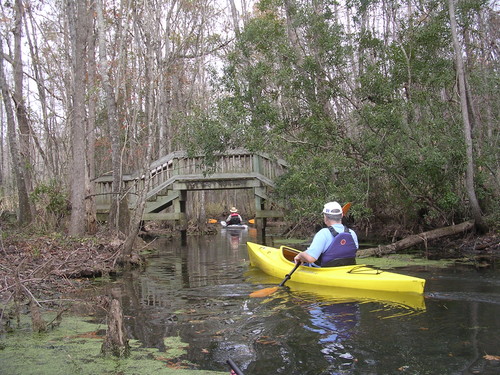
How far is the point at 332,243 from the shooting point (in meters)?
7.45

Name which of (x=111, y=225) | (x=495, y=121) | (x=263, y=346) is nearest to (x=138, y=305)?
(x=263, y=346)

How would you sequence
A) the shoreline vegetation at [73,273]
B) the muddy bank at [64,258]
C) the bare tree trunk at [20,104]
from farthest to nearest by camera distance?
1. the bare tree trunk at [20,104]
2. the muddy bank at [64,258]
3. the shoreline vegetation at [73,273]

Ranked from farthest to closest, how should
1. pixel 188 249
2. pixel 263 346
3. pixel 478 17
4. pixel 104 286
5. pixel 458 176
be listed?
pixel 188 249, pixel 478 17, pixel 458 176, pixel 104 286, pixel 263 346

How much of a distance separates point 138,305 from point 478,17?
44.9ft

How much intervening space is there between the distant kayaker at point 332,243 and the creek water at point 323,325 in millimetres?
560

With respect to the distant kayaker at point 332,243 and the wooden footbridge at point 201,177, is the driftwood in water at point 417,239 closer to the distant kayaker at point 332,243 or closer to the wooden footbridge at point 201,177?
the distant kayaker at point 332,243

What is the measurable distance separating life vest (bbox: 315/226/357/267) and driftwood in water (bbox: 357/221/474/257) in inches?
145

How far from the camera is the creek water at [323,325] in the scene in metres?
4.35

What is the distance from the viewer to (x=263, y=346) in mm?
4902

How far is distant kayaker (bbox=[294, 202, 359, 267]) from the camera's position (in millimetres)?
7312

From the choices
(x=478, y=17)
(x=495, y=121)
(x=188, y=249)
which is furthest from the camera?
(x=188, y=249)

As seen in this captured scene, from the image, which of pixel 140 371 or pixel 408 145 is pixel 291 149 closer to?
pixel 408 145

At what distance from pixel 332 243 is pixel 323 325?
197 centimetres

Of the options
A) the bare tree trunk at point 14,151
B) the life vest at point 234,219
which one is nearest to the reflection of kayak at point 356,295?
the bare tree trunk at point 14,151
